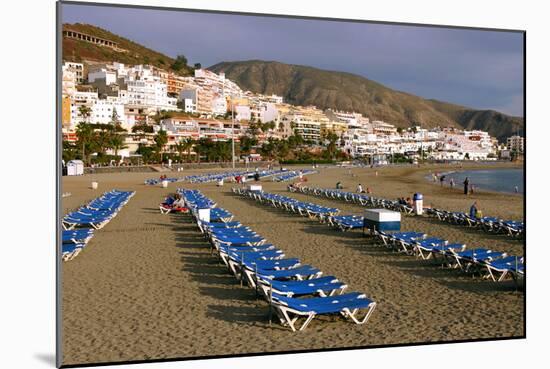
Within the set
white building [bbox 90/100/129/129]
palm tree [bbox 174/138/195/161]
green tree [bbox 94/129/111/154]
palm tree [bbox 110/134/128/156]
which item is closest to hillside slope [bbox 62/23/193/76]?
white building [bbox 90/100/129/129]

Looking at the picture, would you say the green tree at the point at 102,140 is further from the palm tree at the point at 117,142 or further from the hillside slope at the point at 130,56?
the hillside slope at the point at 130,56

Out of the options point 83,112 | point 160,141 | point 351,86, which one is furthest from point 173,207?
point 160,141

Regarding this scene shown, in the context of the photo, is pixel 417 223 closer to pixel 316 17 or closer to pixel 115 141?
pixel 316 17

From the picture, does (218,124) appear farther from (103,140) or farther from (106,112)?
(103,140)

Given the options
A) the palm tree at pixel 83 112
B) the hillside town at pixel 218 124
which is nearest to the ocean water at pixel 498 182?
the hillside town at pixel 218 124

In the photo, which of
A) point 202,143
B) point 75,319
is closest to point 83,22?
point 75,319
